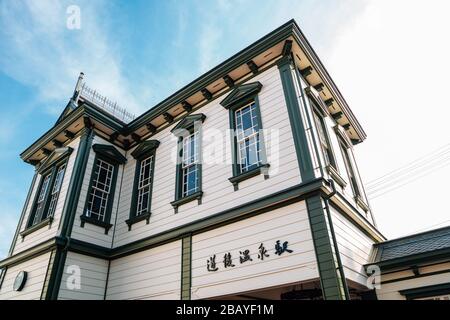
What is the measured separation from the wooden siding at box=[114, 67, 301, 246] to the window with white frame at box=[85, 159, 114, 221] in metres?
0.52

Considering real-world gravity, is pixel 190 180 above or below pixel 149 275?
above

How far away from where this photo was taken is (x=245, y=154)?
25.9 feet

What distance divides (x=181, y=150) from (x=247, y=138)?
97.6 inches

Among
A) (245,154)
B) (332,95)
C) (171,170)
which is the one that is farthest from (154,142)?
(332,95)

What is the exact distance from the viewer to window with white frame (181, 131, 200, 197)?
873 cm

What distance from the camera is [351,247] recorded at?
269 inches

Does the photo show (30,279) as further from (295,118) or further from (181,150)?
(295,118)

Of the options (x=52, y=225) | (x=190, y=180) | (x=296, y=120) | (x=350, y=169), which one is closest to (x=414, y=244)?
(x=350, y=169)

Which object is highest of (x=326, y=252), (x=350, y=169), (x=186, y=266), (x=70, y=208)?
(x=350, y=169)

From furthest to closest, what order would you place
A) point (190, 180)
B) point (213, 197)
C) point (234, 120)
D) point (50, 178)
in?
point (50, 178) → point (190, 180) → point (234, 120) → point (213, 197)

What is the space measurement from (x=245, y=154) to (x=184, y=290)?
3571 millimetres

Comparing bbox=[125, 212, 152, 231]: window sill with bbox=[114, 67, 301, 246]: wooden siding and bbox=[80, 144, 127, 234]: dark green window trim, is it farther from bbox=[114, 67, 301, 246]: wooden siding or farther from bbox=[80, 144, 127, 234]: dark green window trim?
bbox=[80, 144, 127, 234]: dark green window trim

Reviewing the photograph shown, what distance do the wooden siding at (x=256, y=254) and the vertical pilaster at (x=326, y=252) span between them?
4.9 inches

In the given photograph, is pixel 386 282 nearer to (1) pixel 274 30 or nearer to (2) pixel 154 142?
(1) pixel 274 30
